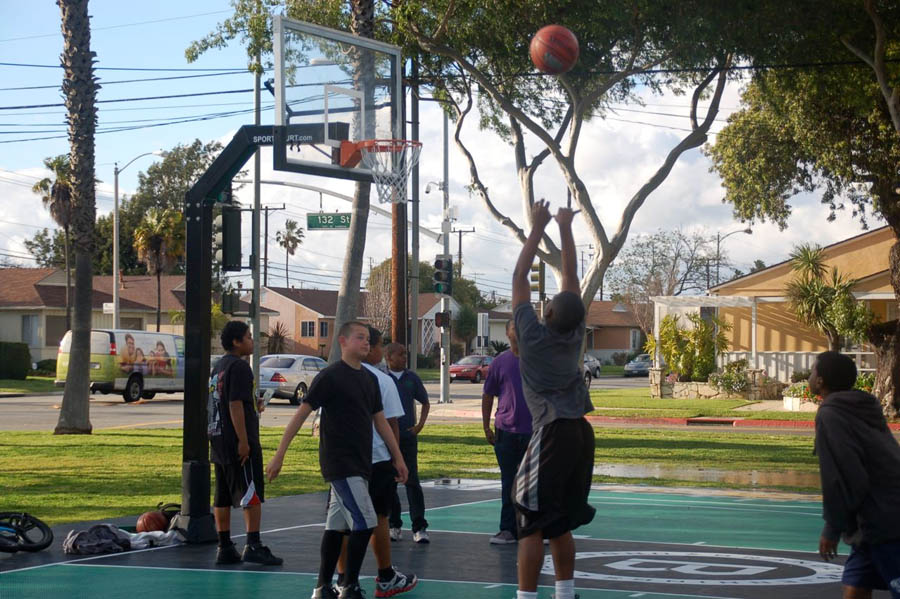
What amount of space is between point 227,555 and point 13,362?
4326 centimetres

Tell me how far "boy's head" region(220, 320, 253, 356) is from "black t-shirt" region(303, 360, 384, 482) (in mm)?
1650

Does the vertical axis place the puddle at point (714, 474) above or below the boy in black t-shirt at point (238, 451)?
below

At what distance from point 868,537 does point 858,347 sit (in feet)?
116

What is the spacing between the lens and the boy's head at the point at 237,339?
9.26 meters

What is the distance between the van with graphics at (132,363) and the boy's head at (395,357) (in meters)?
25.5

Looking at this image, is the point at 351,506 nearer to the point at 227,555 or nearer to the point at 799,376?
the point at 227,555

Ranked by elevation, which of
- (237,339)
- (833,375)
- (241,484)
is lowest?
(241,484)

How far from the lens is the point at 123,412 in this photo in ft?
103

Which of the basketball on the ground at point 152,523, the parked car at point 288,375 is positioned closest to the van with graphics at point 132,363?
the parked car at point 288,375

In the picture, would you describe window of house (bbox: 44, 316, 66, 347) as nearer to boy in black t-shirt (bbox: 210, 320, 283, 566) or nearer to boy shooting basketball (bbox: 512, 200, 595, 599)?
boy in black t-shirt (bbox: 210, 320, 283, 566)

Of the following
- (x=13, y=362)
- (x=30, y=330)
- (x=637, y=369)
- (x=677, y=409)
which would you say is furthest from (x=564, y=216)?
(x=637, y=369)

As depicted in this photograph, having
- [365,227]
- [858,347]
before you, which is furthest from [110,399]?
[858,347]

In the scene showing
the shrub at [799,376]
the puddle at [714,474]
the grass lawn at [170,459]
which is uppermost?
the shrub at [799,376]

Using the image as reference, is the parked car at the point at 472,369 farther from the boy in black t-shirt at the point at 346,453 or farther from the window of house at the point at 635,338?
the boy in black t-shirt at the point at 346,453
